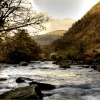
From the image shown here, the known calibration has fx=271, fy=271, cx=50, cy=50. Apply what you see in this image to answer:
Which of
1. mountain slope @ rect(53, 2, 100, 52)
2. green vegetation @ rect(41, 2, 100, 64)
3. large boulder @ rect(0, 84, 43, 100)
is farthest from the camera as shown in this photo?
mountain slope @ rect(53, 2, 100, 52)

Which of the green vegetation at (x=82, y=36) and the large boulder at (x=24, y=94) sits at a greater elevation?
the green vegetation at (x=82, y=36)

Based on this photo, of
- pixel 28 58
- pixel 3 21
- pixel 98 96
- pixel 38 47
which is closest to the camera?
pixel 98 96

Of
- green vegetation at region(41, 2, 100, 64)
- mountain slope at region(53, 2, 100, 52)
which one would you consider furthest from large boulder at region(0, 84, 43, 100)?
mountain slope at region(53, 2, 100, 52)

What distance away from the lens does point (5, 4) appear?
18469 millimetres

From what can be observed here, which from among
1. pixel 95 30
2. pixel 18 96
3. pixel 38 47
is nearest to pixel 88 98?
Result: pixel 18 96

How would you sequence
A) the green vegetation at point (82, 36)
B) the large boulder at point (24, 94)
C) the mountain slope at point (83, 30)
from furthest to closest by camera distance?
the mountain slope at point (83, 30) → the green vegetation at point (82, 36) → the large boulder at point (24, 94)

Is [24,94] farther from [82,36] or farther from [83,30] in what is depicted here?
[83,30]

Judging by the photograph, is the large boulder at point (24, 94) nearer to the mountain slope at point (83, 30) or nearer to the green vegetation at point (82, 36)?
the green vegetation at point (82, 36)

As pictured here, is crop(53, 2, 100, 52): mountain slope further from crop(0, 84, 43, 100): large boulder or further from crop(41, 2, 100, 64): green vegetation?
crop(0, 84, 43, 100): large boulder

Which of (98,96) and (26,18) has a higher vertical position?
(26,18)

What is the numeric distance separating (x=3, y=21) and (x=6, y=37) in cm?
119

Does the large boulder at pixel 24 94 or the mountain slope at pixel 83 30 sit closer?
the large boulder at pixel 24 94

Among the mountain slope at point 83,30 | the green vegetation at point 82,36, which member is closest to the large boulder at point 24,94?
the green vegetation at point 82,36

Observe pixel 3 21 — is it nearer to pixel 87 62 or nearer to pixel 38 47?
pixel 87 62
